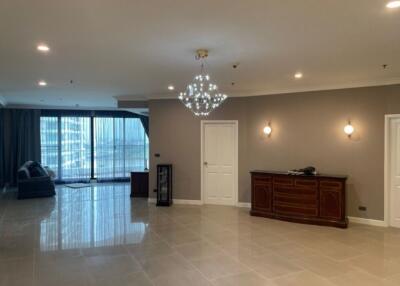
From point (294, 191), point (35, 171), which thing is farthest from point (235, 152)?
point (35, 171)

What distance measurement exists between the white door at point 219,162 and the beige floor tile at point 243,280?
3701 mm

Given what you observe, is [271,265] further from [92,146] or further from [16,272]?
[92,146]

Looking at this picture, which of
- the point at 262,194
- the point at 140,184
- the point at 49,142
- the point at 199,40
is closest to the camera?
the point at 199,40

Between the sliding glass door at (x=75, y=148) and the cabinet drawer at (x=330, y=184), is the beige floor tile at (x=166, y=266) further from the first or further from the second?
the sliding glass door at (x=75, y=148)

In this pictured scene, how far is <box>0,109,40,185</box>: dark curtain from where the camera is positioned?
392 inches

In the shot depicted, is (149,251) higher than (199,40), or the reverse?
(199,40)

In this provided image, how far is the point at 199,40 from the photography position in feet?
11.2

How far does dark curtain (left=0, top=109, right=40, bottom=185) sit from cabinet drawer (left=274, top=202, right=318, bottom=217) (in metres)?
8.22

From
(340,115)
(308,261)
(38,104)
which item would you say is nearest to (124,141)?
(38,104)

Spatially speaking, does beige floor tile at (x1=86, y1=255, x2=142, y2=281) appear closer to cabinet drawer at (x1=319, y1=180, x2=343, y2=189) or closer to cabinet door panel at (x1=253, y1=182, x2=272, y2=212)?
cabinet door panel at (x1=253, y1=182, x2=272, y2=212)

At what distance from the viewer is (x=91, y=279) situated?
11.6 ft

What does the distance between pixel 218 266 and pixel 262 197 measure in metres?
2.68

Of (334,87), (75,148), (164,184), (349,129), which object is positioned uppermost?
(334,87)

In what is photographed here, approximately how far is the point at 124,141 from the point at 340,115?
25.0 feet
